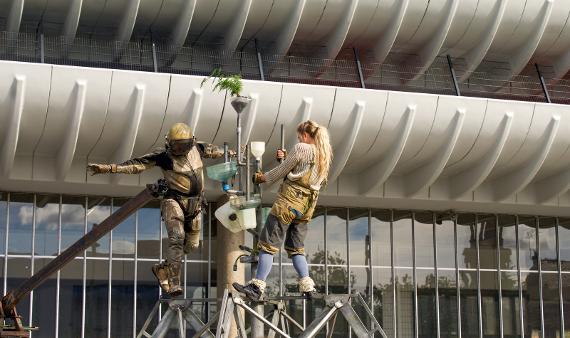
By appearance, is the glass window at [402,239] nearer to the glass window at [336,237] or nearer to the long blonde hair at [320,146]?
the glass window at [336,237]

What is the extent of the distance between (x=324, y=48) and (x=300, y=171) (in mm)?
20325

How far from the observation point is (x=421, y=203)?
31.8 m

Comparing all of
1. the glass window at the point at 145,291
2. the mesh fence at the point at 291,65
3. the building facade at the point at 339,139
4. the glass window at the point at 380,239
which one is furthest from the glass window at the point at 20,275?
the glass window at the point at 380,239

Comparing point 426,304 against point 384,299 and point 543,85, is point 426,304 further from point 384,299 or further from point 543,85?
point 543,85

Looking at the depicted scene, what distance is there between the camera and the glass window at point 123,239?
3005cm

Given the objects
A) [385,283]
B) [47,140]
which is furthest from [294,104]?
[385,283]

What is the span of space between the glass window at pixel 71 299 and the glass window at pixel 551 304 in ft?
51.2

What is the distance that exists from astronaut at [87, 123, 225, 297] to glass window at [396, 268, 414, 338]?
2274 centimetres

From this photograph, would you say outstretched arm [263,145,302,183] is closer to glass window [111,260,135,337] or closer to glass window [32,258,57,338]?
glass window [32,258,57,338]

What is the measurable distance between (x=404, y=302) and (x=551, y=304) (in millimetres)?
5568

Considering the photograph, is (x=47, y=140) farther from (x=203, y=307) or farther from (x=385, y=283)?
(x=385, y=283)

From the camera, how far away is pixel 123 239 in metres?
30.2

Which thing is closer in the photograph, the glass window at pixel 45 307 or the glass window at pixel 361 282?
the glass window at pixel 45 307

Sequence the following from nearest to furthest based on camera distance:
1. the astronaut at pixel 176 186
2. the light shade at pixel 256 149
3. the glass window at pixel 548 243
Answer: the astronaut at pixel 176 186 → the light shade at pixel 256 149 → the glass window at pixel 548 243
